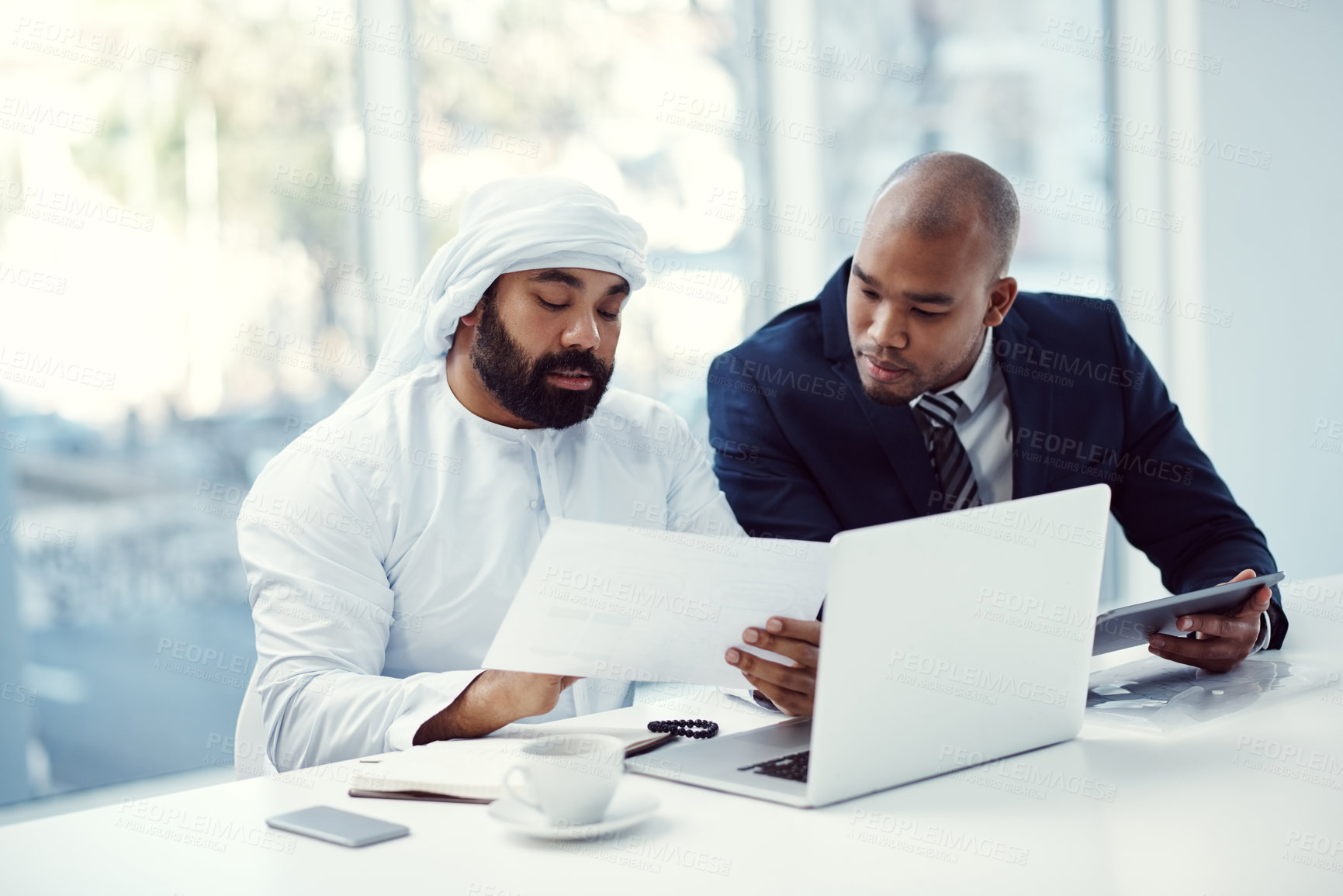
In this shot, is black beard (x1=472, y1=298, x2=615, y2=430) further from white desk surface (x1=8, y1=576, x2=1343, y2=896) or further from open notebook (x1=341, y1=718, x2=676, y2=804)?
white desk surface (x1=8, y1=576, x2=1343, y2=896)

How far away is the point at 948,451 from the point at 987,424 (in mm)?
146

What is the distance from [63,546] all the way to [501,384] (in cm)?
163

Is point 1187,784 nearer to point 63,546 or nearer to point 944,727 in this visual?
point 944,727

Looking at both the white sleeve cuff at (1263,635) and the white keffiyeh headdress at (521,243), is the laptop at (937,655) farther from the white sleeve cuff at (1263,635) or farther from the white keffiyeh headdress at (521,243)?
the white keffiyeh headdress at (521,243)

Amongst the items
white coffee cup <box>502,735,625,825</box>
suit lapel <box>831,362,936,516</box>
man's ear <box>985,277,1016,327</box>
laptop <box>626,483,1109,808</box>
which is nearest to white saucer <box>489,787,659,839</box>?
white coffee cup <box>502,735,625,825</box>

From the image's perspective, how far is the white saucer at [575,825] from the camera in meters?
1.16

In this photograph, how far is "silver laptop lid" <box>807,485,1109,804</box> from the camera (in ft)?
3.96

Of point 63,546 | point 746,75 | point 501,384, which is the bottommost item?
point 63,546

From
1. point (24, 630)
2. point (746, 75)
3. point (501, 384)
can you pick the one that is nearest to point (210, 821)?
point (501, 384)

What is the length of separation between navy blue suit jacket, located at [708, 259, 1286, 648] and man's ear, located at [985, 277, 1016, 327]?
7cm

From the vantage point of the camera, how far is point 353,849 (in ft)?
3.82

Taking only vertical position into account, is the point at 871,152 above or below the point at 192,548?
above

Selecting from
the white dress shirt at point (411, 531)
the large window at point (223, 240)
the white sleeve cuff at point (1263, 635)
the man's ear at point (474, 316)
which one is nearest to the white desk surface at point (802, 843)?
the white dress shirt at point (411, 531)

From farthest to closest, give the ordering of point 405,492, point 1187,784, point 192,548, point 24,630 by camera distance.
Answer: point 192,548 < point 24,630 < point 405,492 < point 1187,784
